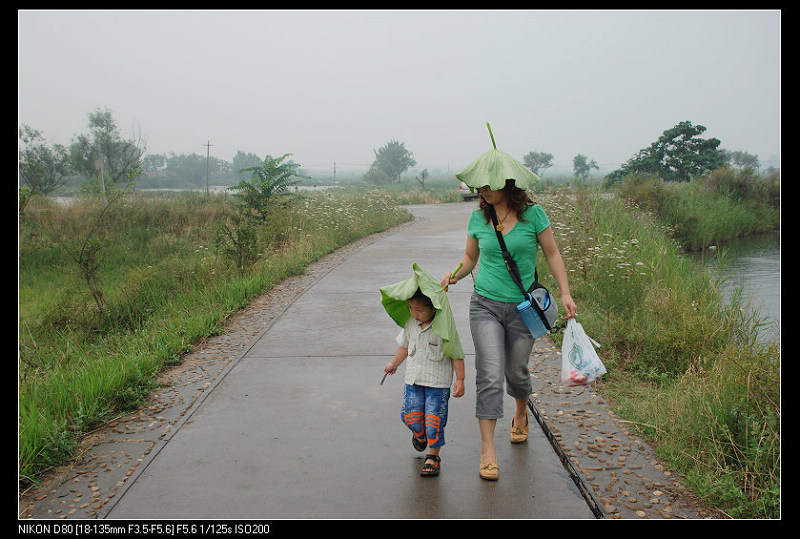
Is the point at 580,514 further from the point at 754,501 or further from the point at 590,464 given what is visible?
the point at 754,501

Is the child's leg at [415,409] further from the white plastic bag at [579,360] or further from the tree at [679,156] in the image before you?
the tree at [679,156]

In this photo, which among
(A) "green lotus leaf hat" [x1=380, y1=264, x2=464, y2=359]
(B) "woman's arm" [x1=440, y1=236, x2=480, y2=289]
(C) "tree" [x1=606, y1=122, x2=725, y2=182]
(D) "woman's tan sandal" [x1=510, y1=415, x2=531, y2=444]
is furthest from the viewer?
(C) "tree" [x1=606, y1=122, x2=725, y2=182]

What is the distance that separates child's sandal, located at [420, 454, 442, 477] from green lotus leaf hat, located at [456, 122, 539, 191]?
1606 millimetres

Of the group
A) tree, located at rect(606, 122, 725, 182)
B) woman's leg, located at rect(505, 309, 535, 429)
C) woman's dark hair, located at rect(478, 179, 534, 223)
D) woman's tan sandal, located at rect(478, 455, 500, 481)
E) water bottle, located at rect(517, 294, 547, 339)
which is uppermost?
tree, located at rect(606, 122, 725, 182)

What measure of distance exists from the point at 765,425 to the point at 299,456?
2.78 metres

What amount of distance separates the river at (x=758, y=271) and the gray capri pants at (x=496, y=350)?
4.57 m

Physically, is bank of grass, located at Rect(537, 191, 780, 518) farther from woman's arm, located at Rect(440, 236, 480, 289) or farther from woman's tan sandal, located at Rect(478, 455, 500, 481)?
woman's arm, located at Rect(440, 236, 480, 289)

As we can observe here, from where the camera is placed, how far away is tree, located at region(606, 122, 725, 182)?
29438 millimetres

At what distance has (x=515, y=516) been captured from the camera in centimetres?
320

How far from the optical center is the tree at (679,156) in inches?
1159

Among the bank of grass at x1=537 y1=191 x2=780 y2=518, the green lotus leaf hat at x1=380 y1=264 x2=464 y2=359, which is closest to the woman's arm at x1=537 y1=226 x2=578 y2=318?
the green lotus leaf hat at x1=380 y1=264 x2=464 y2=359

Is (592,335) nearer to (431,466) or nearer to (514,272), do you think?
(514,272)
